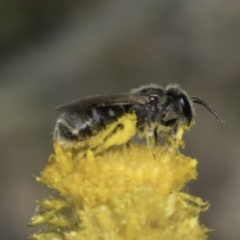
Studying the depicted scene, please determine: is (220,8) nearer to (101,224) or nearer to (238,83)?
(238,83)

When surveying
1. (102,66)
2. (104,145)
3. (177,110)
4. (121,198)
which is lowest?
(121,198)

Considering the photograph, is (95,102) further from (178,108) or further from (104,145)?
(178,108)

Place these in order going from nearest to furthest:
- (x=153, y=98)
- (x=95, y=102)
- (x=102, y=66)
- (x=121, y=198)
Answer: (x=121, y=198) → (x=95, y=102) → (x=153, y=98) → (x=102, y=66)

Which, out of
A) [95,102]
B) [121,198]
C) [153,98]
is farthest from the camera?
[153,98]

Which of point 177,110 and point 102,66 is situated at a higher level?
point 102,66

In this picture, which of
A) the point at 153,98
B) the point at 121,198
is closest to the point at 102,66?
the point at 153,98

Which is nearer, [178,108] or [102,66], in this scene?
[178,108]

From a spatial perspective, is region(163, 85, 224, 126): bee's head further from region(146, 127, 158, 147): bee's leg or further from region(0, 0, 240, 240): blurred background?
region(0, 0, 240, 240): blurred background
